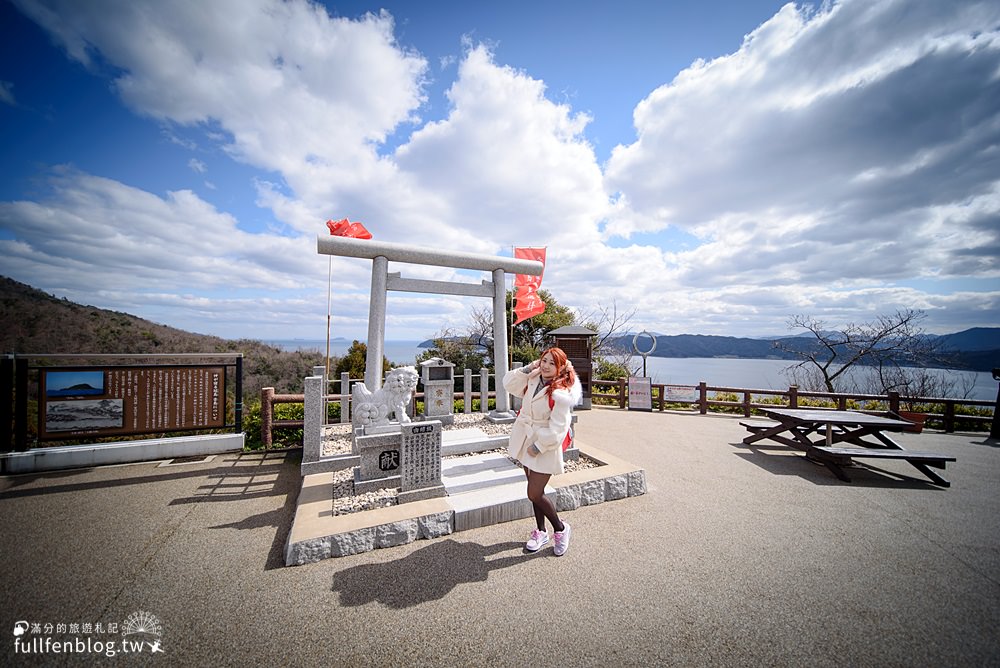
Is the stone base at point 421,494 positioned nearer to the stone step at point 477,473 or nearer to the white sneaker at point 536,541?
the stone step at point 477,473

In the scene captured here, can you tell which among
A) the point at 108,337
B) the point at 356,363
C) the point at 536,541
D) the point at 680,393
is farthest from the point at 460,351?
the point at 108,337

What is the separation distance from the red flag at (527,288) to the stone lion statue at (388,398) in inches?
130

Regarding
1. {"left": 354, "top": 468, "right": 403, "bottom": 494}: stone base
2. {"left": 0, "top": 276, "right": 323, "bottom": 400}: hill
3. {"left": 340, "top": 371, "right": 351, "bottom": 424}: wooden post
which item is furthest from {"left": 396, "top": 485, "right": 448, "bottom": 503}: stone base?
{"left": 0, "top": 276, "right": 323, "bottom": 400}: hill

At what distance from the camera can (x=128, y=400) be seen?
5035 millimetres

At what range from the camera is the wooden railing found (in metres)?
7.43

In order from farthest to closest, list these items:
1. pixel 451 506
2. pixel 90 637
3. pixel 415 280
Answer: pixel 415 280 < pixel 451 506 < pixel 90 637

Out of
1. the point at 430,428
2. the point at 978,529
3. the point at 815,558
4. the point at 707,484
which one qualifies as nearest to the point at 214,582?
the point at 430,428

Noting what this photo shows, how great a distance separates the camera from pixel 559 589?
2492mm

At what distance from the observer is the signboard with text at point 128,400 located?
4.74m

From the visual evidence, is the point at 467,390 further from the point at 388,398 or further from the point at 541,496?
the point at 541,496

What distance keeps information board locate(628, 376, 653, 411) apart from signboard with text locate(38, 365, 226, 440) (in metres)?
9.03

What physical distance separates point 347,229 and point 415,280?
141 cm

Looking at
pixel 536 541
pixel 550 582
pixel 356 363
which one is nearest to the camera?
pixel 550 582

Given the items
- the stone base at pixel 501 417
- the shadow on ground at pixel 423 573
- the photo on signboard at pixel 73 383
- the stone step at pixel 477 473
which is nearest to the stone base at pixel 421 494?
the stone step at pixel 477 473
